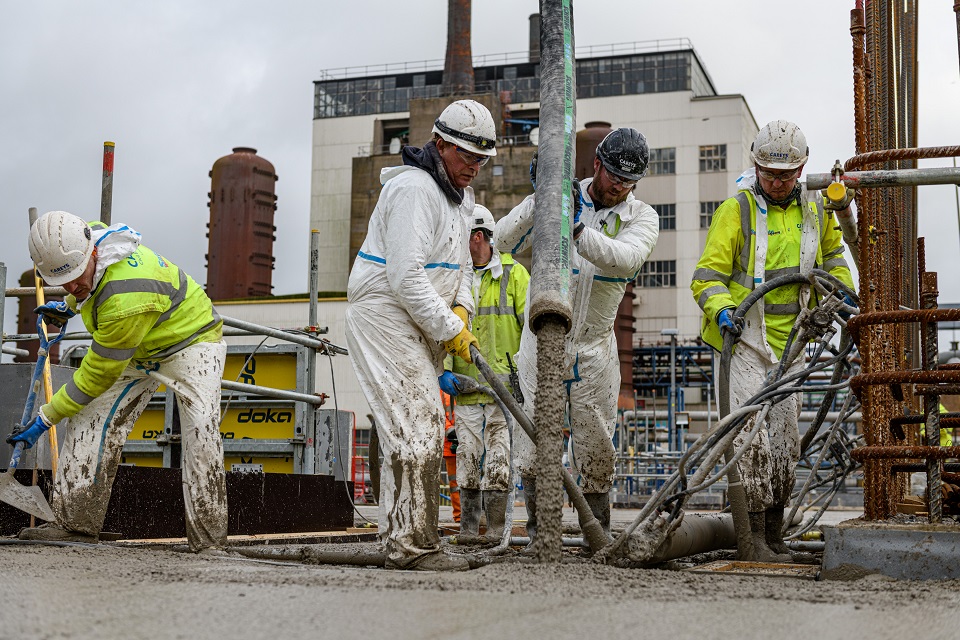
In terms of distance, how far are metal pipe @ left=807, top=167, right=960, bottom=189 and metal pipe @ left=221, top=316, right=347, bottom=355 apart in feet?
13.6

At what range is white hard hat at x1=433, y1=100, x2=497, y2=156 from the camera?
15.1ft

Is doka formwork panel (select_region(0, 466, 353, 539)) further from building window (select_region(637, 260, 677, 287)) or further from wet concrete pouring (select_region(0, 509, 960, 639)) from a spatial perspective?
building window (select_region(637, 260, 677, 287))

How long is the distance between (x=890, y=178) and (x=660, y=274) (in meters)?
40.1

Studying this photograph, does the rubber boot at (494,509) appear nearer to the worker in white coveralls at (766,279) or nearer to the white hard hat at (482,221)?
the white hard hat at (482,221)

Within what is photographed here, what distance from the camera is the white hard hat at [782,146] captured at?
5387 millimetres

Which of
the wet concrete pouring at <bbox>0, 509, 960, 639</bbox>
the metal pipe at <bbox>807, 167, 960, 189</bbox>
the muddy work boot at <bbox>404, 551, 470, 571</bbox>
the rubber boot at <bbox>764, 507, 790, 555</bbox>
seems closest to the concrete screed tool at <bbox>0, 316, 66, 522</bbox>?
the wet concrete pouring at <bbox>0, 509, 960, 639</bbox>

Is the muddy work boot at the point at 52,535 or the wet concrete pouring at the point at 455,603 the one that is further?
the muddy work boot at the point at 52,535

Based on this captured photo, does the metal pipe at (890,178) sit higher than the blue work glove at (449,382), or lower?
higher

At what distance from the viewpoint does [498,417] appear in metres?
7.51

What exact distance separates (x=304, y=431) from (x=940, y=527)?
18.5ft

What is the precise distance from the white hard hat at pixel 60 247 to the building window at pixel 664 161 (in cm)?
3985

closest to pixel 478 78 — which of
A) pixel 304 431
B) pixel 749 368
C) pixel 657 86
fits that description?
pixel 657 86

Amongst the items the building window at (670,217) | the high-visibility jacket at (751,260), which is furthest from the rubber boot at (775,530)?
the building window at (670,217)

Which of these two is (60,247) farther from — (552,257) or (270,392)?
(270,392)
